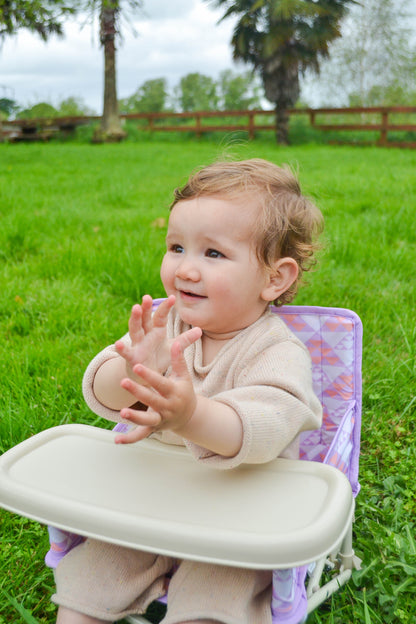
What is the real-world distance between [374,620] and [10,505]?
80 centimetres

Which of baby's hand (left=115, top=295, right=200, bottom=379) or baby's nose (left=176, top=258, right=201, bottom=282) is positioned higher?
baby's nose (left=176, top=258, right=201, bottom=282)

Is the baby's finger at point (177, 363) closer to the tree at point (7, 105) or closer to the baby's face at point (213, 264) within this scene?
the baby's face at point (213, 264)

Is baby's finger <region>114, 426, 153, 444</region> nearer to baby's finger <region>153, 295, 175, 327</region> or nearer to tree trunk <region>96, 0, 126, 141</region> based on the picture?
baby's finger <region>153, 295, 175, 327</region>

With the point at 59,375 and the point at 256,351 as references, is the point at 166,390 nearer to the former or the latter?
the point at 256,351

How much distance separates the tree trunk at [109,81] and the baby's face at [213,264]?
15292 millimetres

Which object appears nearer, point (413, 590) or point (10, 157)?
point (413, 590)

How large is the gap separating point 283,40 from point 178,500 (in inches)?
640

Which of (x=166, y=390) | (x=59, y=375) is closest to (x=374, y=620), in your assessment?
(x=166, y=390)

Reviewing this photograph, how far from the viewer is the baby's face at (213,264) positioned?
1.34 metres

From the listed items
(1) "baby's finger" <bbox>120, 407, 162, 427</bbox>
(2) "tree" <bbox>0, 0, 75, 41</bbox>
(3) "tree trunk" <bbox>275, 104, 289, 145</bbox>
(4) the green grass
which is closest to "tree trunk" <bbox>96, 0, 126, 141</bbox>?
(3) "tree trunk" <bbox>275, 104, 289, 145</bbox>

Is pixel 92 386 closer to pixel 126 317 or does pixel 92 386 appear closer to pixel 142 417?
pixel 142 417

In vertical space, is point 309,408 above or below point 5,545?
above

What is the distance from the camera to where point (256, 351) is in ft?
4.42

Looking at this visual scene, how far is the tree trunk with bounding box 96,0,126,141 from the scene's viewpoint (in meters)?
15.2
